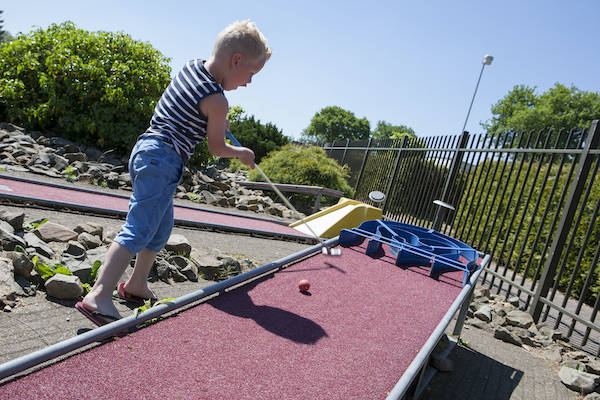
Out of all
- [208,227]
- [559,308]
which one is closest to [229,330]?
[208,227]

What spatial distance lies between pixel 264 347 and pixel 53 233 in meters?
2.30

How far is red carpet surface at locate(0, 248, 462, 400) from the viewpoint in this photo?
1.58 meters

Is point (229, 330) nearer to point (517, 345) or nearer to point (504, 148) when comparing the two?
point (517, 345)

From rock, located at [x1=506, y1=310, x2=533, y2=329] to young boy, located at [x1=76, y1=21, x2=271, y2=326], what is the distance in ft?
13.3

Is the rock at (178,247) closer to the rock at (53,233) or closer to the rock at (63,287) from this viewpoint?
the rock at (53,233)

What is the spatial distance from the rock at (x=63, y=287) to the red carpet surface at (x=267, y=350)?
86 centimetres

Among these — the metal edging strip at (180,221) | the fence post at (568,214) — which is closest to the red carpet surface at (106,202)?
the metal edging strip at (180,221)

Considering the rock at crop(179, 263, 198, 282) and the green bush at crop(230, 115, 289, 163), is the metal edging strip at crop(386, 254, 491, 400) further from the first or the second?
the green bush at crop(230, 115, 289, 163)

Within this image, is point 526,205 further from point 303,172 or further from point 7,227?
point 303,172

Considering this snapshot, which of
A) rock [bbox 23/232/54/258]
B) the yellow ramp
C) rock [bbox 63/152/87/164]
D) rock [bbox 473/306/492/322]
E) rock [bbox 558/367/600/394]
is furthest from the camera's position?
rock [bbox 63/152/87/164]

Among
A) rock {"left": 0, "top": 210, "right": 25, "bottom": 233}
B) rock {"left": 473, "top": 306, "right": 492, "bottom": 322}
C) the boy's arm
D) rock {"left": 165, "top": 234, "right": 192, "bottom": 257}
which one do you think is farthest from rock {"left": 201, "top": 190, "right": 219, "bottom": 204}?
the boy's arm

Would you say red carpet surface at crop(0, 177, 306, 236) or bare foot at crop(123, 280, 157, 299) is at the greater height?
bare foot at crop(123, 280, 157, 299)

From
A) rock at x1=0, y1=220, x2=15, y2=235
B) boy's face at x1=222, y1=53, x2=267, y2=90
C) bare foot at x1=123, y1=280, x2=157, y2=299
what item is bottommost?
rock at x1=0, y1=220, x2=15, y2=235

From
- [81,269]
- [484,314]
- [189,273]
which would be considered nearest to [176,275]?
[189,273]
